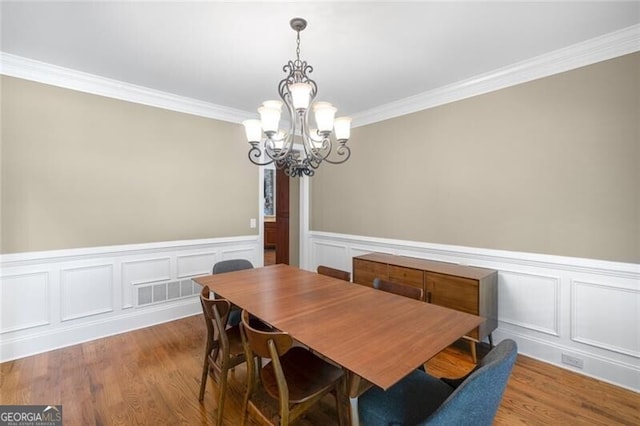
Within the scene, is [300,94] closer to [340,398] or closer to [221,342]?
[221,342]

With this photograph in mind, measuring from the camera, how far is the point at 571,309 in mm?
2471

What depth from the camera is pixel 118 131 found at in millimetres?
3152

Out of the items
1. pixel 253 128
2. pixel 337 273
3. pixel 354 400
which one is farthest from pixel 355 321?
pixel 253 128

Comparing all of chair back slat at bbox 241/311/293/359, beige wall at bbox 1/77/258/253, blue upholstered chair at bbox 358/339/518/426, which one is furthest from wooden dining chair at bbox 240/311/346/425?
beige wall at bbox 1/77/258/253

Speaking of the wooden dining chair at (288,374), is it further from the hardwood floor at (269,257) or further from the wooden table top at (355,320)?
the hardwood floor at (269,257)

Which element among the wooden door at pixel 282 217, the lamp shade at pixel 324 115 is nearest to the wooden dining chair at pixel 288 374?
the lamp shade at pixel 324 115

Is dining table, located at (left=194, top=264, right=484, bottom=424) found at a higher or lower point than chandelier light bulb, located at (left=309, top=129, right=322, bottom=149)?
lower

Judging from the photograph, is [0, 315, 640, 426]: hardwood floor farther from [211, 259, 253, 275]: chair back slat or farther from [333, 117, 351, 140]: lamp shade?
[333, 117, 351, 140]: lamp shade

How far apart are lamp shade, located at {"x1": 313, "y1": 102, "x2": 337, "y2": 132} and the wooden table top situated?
116cm

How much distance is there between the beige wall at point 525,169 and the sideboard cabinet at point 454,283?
39cm

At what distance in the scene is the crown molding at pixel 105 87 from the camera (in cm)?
261

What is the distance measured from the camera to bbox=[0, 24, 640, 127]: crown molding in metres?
2.27

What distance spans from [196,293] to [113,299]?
2.86 feet

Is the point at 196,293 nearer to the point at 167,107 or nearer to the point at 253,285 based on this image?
the point at 253,285
